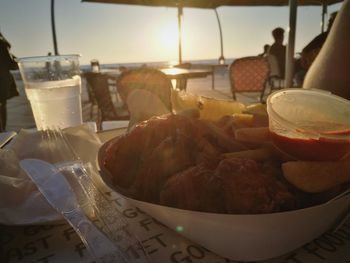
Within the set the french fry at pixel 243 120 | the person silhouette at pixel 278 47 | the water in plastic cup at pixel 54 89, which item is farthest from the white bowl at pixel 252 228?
the person silhouette at pixel 278 47

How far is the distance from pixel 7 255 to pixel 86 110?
7.17 m

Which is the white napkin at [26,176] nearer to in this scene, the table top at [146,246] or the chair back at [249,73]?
the table top at [146,246]

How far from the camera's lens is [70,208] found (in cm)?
46

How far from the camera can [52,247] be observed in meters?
0.45

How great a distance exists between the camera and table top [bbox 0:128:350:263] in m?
0.41

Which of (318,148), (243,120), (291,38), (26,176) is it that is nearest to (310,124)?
(318,148)

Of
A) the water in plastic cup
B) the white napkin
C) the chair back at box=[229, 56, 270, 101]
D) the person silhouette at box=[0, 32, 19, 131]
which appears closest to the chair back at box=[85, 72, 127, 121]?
the person silhouette at box=[0, 32, 19, 131]

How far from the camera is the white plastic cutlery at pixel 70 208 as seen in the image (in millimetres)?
371

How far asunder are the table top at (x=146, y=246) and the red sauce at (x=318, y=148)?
0.13 metres

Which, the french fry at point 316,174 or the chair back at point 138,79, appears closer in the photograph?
the french fry at point 316,174

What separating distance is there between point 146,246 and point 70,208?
0.45 feet

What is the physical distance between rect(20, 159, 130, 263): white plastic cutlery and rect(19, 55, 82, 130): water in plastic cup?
1.69ft

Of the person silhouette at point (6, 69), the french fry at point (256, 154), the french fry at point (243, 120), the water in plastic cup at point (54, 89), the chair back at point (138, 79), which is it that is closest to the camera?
the french fry at point (256, 154)

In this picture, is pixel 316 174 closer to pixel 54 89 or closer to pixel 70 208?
pixel 70 208
